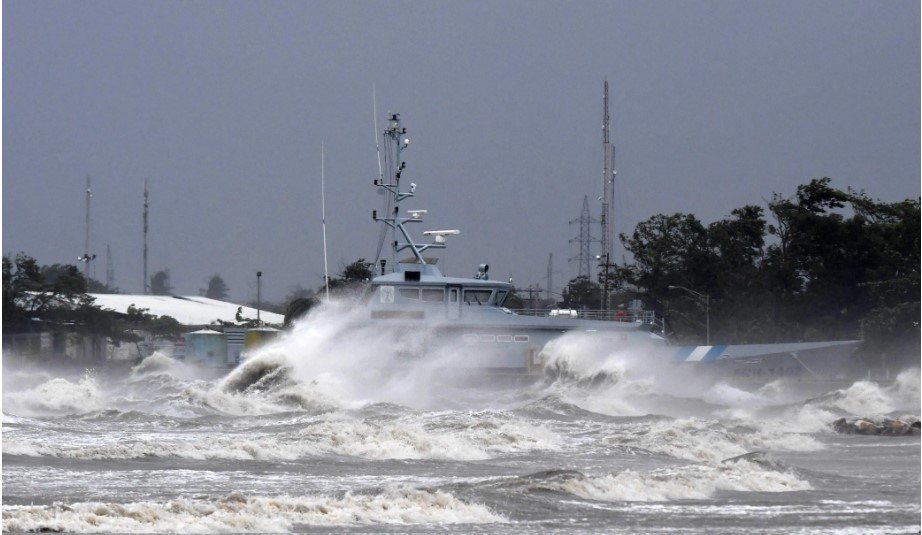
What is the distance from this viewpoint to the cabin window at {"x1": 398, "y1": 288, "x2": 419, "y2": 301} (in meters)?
38.8

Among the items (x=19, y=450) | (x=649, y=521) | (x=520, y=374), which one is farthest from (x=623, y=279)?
(x=649, y=521)

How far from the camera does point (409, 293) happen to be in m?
38.9

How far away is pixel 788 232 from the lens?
61125mm

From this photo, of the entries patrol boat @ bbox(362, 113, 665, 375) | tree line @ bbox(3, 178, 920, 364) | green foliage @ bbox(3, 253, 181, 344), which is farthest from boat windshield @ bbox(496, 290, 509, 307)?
green foliage @ bbox(3, 253, 181, 344)

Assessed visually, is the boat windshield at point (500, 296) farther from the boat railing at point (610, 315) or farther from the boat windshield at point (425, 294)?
the boat windshield at point (425, 294)

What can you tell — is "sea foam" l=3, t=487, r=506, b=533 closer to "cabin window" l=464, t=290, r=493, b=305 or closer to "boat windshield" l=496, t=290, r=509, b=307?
"cabin window" l=464, t=290, r=493, b=305

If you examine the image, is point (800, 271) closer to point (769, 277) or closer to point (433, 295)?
point (769, 277)

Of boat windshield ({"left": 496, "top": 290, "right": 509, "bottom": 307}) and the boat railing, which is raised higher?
boat windshield ({"left": 496, "top": 290, "right": 509, "bottom": 307})

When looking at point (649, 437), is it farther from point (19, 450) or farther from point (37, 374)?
point (37, 374)

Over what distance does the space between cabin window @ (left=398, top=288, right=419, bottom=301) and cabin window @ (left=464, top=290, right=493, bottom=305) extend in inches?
59.7

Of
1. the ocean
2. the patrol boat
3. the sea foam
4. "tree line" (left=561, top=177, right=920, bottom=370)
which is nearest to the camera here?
the sea foam

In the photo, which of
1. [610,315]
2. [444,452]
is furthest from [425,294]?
[444,452]

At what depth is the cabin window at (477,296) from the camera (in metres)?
39.0

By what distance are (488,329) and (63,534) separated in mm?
27995
